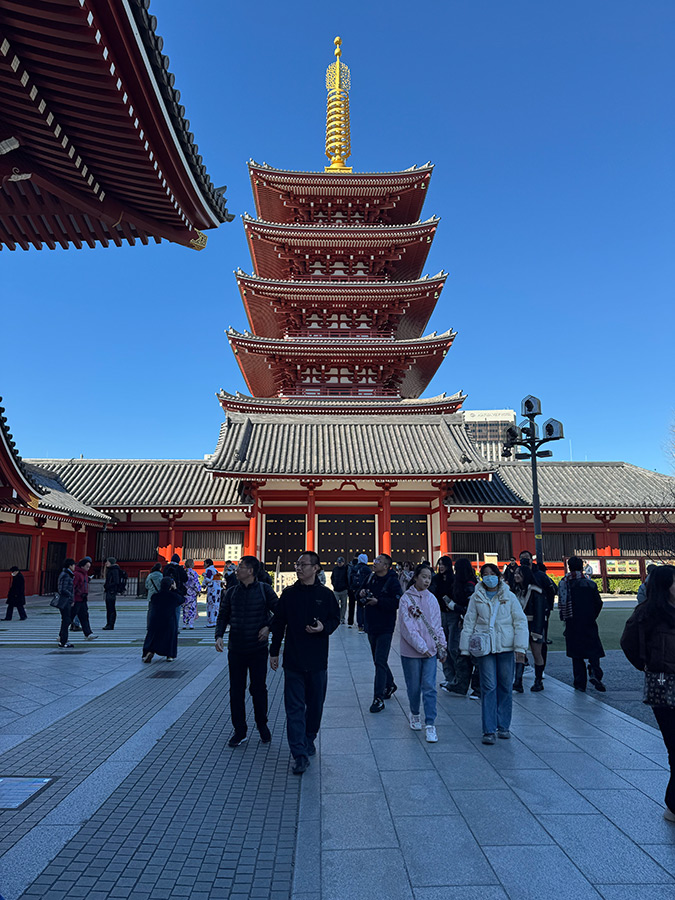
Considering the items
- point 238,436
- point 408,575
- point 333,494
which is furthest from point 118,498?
point 408,575

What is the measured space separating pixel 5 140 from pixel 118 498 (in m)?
20.1

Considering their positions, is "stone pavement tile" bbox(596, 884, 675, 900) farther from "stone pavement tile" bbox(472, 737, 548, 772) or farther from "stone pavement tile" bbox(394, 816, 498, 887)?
"stone pavement tile" bbox(472, 737, 548, 772)

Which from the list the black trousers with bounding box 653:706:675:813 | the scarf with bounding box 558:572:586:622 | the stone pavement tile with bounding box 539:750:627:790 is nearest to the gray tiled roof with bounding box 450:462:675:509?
the scarf with bounding box 558:572:586:622

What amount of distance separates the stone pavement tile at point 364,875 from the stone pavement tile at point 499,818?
2.17 ft

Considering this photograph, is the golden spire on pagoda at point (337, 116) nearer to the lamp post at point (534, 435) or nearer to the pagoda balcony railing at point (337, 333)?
the pagoda balcony railing at point (337, 333)

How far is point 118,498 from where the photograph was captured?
23.6 m

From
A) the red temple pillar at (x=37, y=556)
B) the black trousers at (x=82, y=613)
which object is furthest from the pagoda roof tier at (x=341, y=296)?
the black trousers at (x=82, y=613)

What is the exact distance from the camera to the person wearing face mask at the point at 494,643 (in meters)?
5.59

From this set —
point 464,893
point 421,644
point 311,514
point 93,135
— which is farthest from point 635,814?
point 311,514

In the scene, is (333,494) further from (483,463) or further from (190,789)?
(190,789)

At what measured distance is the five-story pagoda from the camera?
22734 mm

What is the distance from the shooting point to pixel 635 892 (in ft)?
10.2

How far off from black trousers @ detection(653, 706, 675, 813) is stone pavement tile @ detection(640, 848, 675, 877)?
337mm

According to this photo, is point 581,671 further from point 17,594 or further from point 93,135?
point 17,594
